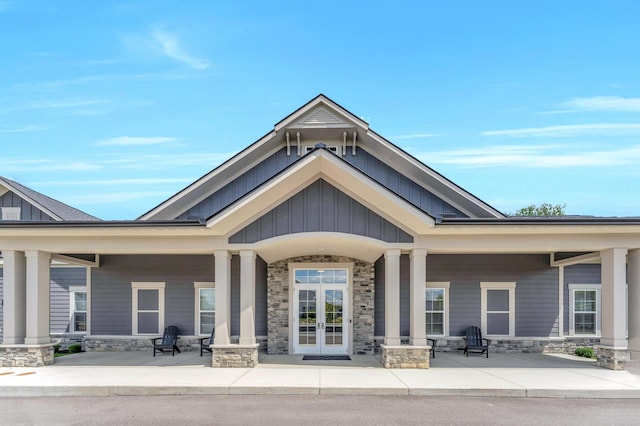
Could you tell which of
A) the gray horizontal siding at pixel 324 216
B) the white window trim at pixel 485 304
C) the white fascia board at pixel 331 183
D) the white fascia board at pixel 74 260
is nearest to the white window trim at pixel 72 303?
the white fascia board at pixel 74 260

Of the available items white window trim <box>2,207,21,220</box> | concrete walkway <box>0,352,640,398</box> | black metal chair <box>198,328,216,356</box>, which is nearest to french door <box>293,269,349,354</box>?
concrete walkway <box>0,352,640,398</box>

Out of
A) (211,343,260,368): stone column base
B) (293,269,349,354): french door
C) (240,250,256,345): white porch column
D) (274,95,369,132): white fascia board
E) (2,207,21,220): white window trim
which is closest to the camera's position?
(211,343,260,368): stone column base

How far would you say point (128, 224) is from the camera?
12.0 m

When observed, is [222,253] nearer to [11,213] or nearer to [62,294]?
[62,294]

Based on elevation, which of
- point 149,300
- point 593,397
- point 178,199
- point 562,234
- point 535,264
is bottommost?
point 593,397

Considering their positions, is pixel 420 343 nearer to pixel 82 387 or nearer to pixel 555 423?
pixel 555 423

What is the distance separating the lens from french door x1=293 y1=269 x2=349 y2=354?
14.8 meters

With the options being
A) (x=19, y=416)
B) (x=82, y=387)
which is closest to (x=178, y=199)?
(x=82, y=387)

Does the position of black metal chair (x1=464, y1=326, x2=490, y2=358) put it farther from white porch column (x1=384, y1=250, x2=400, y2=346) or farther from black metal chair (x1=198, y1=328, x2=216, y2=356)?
black metal chair (x1=198, y1=328, x2=216, y2=356)

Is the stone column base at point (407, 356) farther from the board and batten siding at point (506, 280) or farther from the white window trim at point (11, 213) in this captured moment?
the white window trim at point (11, 213)

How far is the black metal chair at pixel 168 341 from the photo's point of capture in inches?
Result: 578

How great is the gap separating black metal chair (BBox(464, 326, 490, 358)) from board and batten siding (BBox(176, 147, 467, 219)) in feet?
12.2

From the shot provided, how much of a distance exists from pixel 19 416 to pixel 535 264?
14515 millimetres

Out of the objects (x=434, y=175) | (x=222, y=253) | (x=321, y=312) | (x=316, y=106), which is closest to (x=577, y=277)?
(x=434, y=175)
